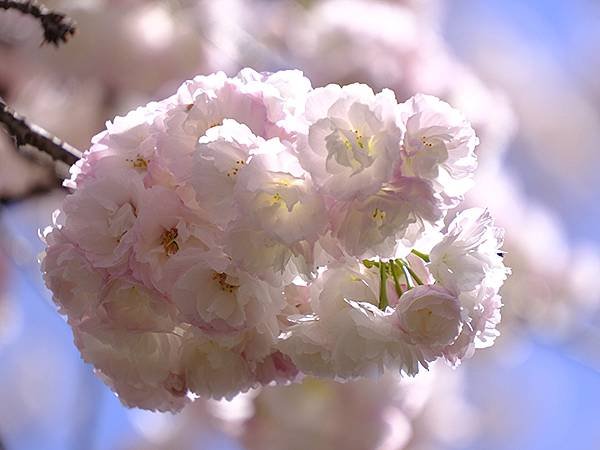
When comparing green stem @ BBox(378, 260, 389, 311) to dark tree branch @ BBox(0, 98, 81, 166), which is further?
dark tree branch @ BBox(0, 98, 81, 166)

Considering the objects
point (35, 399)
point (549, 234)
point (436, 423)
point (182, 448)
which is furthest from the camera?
point (35, 399)

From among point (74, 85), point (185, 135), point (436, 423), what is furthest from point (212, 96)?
point (436, 423)

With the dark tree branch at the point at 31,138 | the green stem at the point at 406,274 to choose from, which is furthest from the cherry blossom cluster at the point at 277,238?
the dark tree branch at the point at 31,138

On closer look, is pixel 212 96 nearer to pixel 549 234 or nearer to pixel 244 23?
pixel 244 23

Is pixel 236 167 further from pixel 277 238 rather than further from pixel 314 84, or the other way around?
pixel 314 84

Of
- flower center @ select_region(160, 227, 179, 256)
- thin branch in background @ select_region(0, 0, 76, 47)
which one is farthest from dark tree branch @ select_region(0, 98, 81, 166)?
flower center @ select_region(160, 227, 179, 256)

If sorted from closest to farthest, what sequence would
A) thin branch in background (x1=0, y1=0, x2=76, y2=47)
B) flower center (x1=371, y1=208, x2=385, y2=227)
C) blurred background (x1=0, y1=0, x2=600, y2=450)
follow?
flower center (x1=371, y1=208, x2=385, y2=227) < thin branch in background (x1=0, y1=0, x2=76, y2=47) < blurred background (x1=0, y1=0, x2=600, y2=450)

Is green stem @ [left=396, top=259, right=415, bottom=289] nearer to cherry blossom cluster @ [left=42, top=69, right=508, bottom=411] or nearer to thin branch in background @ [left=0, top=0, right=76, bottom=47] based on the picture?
cherry blossom cluster @ [left=42, top=69, right=508, bottom=411]
